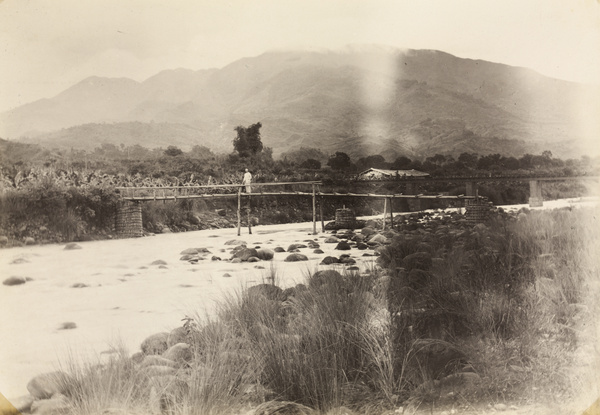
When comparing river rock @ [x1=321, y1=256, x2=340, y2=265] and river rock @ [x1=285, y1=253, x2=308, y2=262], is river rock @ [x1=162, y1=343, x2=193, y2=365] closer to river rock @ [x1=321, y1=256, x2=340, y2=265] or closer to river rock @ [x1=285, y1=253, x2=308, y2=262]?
river rock @ [x1=285, y1=253, x2=308, y2=262]

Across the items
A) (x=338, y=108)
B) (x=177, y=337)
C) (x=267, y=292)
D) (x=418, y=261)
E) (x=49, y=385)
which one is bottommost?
(x=49, y=385)

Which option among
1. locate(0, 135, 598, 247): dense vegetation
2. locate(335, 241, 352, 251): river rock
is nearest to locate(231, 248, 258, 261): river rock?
locate(0, 135, 598, 247): dense vegetation

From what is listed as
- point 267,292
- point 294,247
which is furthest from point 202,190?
point 267,292

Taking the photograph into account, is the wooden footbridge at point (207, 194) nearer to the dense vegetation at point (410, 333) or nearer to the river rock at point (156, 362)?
the dense vegetation at point (410, 333)

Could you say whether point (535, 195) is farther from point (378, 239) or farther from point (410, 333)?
point (410, 333)

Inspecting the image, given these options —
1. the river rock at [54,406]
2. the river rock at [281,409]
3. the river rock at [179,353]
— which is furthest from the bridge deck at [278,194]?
the river rock at [281,409]

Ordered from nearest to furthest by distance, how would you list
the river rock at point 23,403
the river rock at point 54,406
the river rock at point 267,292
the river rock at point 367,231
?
the river rock at point 54,406, the river rock at point 23,403, the river rock at point 267,292, the river rock at point 367,231
